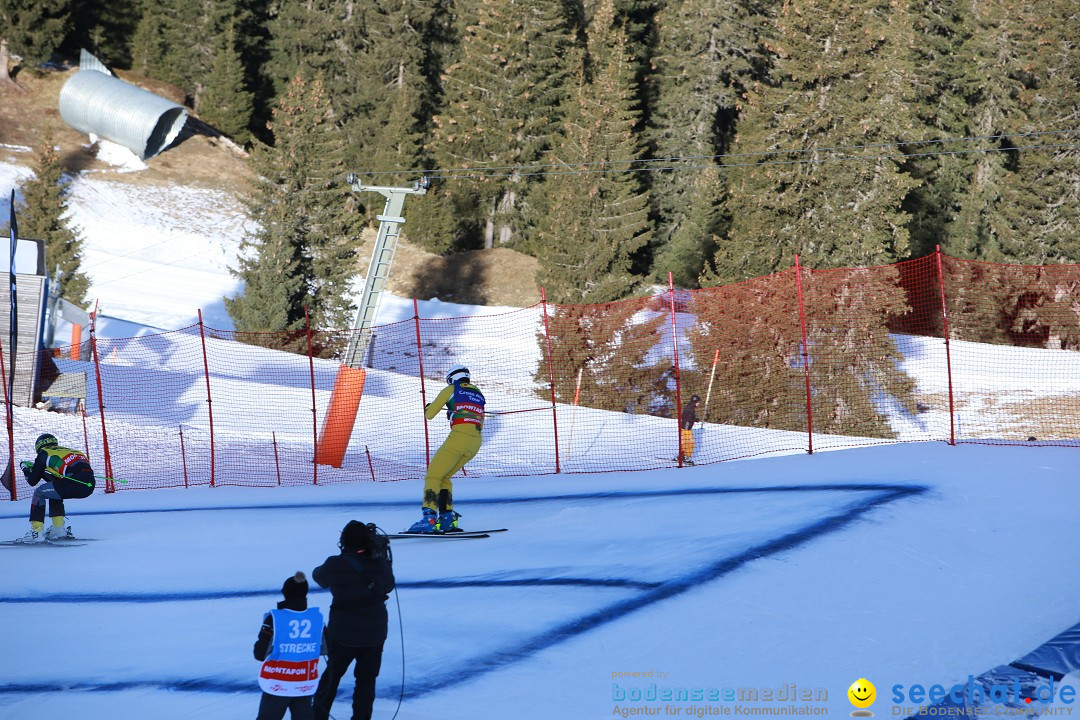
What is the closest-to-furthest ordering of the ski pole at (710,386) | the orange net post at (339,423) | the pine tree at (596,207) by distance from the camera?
the orange net post at (339,423), the ski pole at (710,386), the pine tree at (596,207)

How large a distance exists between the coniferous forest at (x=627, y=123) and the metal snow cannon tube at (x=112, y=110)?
5134mm

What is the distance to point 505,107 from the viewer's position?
4984 cm

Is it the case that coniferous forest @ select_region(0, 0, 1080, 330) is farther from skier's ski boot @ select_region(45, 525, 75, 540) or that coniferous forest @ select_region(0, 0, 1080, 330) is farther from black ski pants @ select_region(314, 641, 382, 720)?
black ski pants @ select_region(314, 641, 382, 720)

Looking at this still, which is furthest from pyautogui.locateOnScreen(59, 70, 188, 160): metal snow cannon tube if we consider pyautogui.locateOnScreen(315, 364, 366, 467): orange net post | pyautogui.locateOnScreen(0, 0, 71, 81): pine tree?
pyautogui.locateOnScreen(315, 364, 366, 467): orange net post

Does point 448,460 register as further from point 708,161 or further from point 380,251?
point 708,161

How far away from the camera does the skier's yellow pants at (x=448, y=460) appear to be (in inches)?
426

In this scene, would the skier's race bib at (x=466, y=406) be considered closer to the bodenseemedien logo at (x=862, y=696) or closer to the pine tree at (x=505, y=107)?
the bodenseemedien logo at (x=862, y=696)

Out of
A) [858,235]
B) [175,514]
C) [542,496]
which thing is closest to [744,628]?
[542,496]

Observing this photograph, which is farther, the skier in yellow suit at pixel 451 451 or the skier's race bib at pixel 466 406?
the skier's race bib at pixel 466 406

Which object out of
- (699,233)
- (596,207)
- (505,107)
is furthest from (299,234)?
(699,233)

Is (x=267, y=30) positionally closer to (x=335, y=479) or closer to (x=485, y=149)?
(x=485, y=149)

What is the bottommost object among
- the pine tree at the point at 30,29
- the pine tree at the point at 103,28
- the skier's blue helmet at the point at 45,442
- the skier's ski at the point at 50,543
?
the skier's ski at the point at 50,543

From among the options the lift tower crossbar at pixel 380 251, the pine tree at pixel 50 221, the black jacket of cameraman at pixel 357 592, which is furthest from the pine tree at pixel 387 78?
the black jacket of cameraman at pixel 357 592

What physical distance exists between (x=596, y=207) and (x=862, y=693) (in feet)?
118
